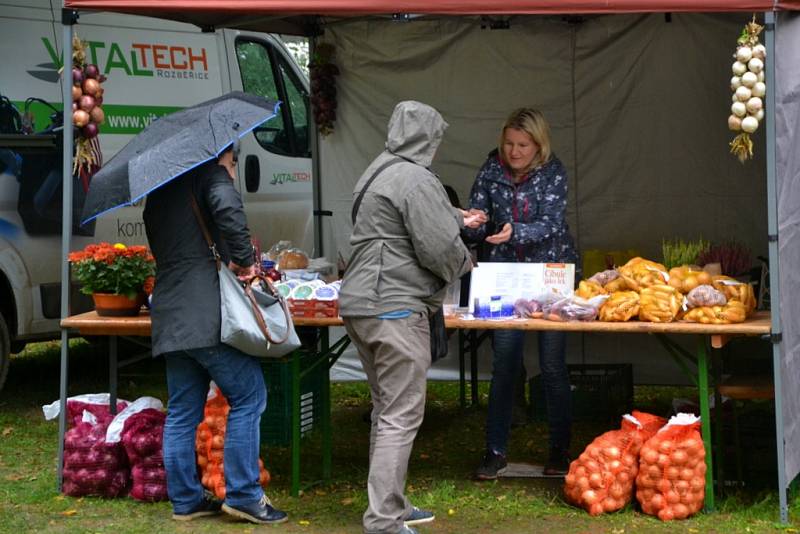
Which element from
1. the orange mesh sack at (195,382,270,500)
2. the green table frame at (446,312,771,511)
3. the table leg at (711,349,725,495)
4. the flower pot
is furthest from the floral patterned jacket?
the flower pot

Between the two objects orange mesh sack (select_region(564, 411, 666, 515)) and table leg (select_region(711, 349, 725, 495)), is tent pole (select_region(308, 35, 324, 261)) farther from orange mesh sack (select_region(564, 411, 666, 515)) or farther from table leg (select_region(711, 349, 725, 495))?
orange mesh sack (select_region(564, 411, 666, 515))

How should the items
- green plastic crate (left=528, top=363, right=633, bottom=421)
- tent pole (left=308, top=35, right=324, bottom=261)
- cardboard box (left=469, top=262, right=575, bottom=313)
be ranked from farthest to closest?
tent pole (left=308, top=35, right=324, bottom=261), green plastic crate (left=528, top=363, right=633, bottom=421), cardboard box (left=469, top=262, right=575, bottom=313)

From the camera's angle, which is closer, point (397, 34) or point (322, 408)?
point (322, 408)

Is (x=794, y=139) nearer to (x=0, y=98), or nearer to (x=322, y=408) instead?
(x=322, y=408)

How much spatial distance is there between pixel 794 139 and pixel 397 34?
3362 mm

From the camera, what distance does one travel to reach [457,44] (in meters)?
8.15

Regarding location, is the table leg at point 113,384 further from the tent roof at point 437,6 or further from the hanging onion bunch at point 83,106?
the tent roof at point 437,6

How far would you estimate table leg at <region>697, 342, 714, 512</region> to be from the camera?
18.2ft

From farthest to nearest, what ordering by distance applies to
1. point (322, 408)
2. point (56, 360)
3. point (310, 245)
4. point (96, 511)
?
point (56, 360)
point (310, 245)
point (322, 408)
point (96, 511)

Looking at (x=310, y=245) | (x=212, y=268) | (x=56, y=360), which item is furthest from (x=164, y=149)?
(x=56, y=360)

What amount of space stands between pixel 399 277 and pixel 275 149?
177 inches

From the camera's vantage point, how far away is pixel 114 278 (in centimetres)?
598

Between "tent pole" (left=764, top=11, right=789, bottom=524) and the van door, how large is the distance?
4508mm

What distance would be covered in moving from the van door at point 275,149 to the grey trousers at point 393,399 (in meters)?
4.11
